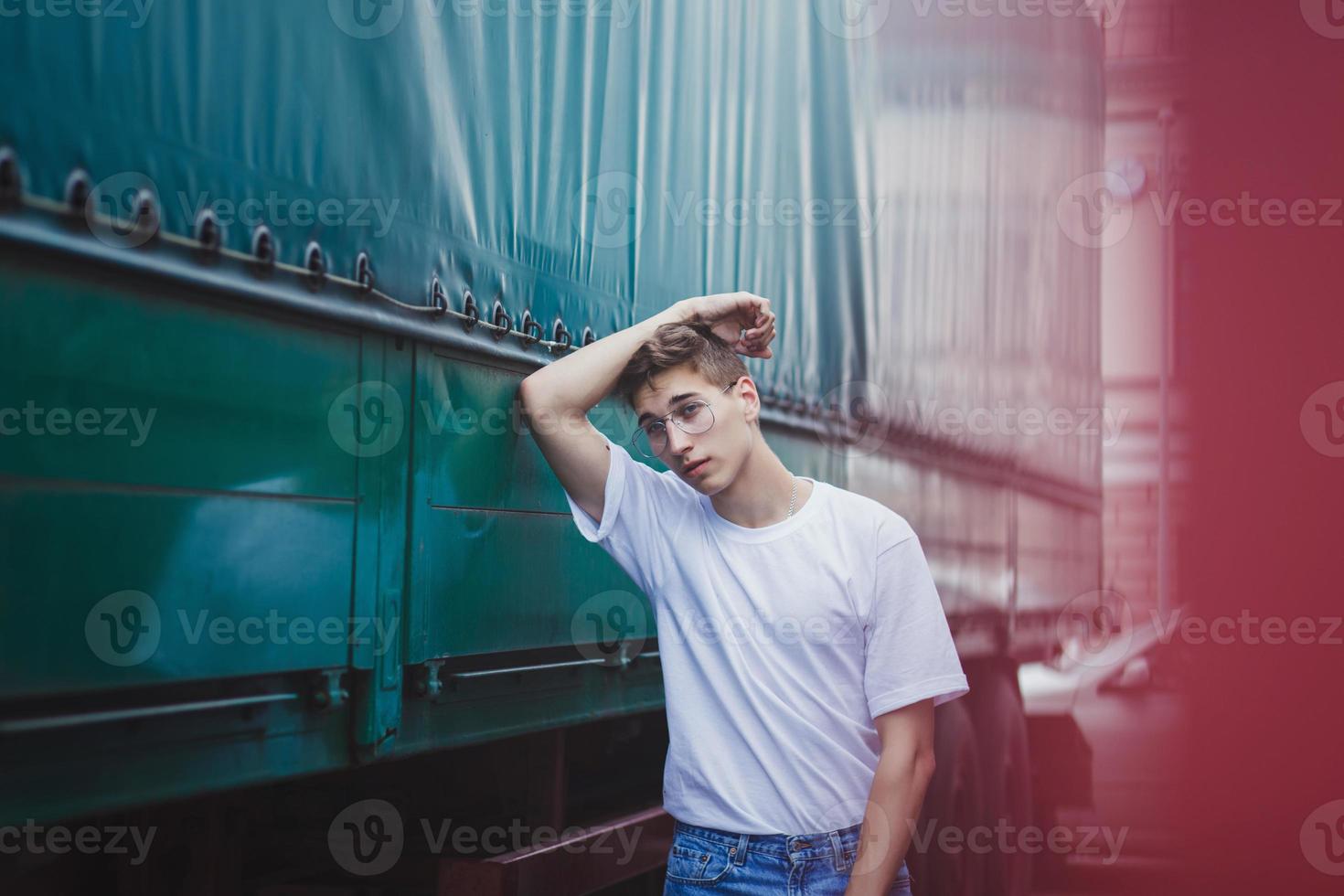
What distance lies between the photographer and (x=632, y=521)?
2859 millimetres

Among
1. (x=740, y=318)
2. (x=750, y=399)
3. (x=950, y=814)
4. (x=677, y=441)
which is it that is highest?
(x=740, y=318)

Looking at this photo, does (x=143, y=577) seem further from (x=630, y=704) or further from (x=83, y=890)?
(x=630, y=704)

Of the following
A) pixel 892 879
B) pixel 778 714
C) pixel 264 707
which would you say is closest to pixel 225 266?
pixel 264 707

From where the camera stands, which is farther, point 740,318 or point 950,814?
point 950,814

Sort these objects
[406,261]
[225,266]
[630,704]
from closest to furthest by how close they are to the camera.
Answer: [225,266], [406,261], [630,704]

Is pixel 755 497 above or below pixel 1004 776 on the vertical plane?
above

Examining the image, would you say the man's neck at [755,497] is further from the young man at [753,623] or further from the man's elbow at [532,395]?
the man's elbow at [532,395]

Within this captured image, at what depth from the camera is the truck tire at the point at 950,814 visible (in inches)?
229

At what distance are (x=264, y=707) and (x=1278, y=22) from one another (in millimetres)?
2864

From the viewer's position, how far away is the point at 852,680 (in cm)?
271

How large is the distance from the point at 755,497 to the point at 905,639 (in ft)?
1.41

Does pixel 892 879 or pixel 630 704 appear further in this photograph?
pixel 630 704

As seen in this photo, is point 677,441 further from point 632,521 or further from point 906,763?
point 906,763

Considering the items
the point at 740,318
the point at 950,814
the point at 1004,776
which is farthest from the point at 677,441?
the point at 1004,776
